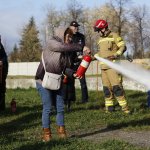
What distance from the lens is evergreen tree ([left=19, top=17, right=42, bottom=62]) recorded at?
265ft

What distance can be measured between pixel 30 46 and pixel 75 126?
2921 inches

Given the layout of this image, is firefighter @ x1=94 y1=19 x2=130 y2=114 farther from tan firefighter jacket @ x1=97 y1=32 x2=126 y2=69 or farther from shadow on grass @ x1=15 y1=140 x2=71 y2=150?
shadow on grass @ x1=15 y1=140 x2=71 y2=150

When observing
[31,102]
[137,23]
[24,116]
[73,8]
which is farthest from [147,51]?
Answer: [24,116]

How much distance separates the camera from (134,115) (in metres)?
10.3

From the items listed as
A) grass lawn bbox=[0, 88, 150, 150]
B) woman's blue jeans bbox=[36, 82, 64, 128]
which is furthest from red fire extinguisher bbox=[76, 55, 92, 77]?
grass lawn bbox=[0, 88, 150, 150]

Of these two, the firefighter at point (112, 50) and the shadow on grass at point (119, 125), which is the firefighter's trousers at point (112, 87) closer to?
the firefighter at point (112, 50)

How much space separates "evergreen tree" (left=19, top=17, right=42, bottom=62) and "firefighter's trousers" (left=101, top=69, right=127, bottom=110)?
69159 millimetres

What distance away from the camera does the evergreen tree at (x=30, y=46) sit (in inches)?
3181

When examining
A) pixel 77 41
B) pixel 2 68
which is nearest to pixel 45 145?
pixel 2 68

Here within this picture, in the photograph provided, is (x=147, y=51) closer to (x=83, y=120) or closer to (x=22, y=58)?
(x=22, y=58)

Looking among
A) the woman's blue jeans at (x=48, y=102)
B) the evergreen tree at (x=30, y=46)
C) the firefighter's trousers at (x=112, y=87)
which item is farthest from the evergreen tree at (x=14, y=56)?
the woman's blue jeans at (x=48, y=102)

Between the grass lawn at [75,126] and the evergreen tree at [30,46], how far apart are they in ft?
224

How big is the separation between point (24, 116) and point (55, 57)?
3.71 meters

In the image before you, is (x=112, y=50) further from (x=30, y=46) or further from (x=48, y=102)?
(x=30, y=46)
